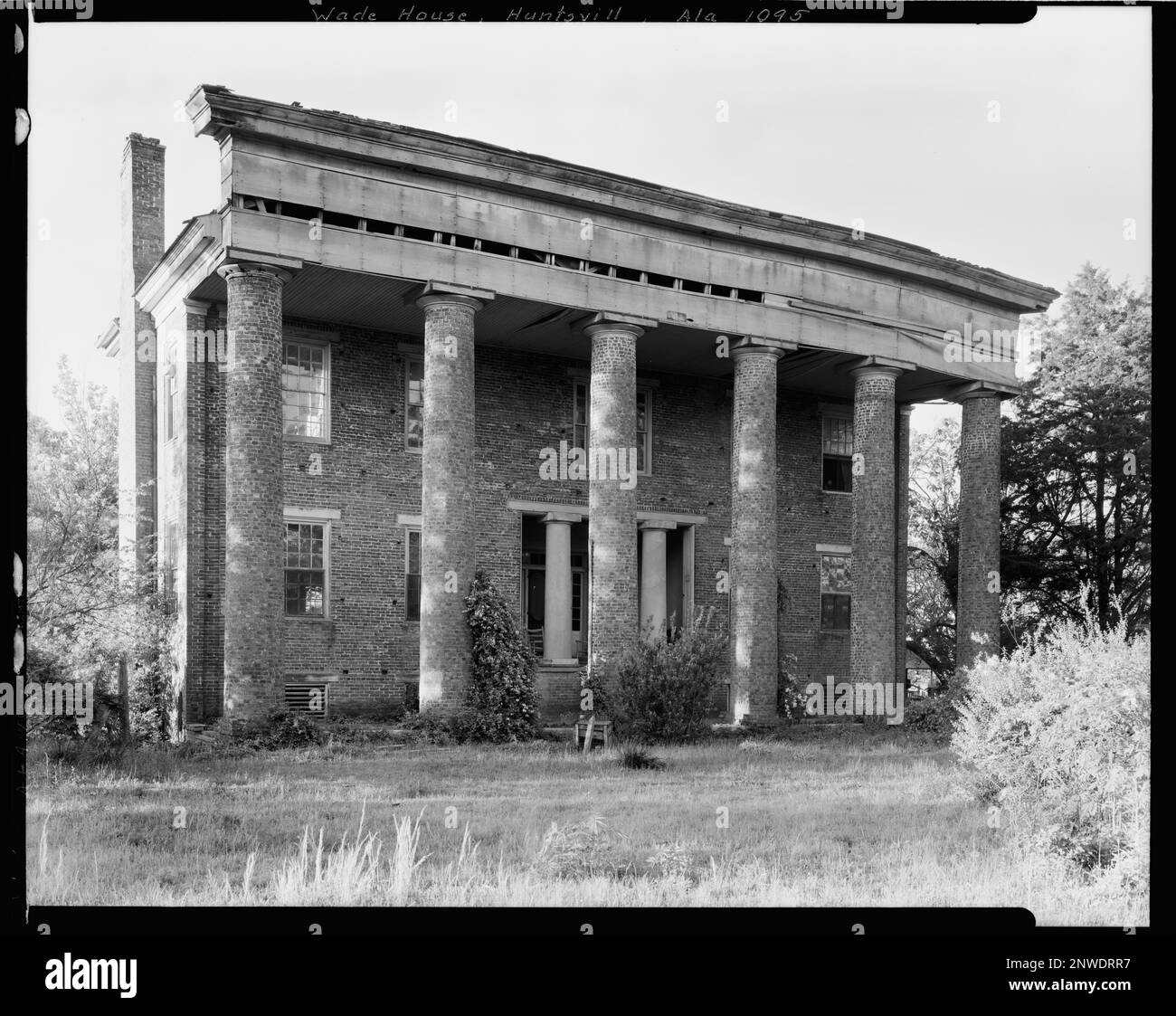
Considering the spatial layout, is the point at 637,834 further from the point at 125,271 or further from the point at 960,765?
the point at 125,271

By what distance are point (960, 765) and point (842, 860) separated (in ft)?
13.6

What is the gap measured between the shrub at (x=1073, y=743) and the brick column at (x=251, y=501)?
38.9ft

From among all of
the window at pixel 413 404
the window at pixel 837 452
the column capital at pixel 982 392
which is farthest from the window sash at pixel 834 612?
the window at pixel 413 404

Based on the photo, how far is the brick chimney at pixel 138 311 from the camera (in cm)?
2603

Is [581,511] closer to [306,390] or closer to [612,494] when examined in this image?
[612,494]

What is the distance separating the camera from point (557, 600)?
2700 centimetres

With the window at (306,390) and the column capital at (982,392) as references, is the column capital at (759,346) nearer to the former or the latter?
the column capital at (982,392)

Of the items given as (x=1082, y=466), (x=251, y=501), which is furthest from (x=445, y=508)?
(x=1082, y=466)

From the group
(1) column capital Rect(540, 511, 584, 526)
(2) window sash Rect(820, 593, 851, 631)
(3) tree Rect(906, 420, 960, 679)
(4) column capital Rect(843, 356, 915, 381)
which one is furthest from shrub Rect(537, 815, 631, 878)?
(3) tree Rect(906, 420, 960, 679)

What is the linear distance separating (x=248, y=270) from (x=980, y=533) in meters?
18.3

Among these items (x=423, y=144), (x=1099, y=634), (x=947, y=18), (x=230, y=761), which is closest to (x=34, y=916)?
(x=947, y=18)

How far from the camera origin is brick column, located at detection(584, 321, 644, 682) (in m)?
23.7

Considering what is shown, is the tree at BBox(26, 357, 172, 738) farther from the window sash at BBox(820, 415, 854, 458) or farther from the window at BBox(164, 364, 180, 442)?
the window sash at BBox(820, 415, 854, 458)

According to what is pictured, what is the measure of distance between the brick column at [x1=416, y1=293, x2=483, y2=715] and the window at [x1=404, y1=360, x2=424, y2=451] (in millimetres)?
4205
